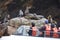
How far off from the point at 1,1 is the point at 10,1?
3.65 feet

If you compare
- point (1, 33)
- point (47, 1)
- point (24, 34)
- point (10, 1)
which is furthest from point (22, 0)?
point (24, 34)

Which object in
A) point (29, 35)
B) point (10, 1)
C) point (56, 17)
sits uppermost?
point (10, 1)

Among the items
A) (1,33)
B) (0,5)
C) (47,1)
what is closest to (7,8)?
(0,5)

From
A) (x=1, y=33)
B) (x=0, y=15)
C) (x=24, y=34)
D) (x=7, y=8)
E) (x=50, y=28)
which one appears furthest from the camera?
(x=7, y=8)

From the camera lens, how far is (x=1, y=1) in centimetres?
2894

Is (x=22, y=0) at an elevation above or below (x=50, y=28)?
above

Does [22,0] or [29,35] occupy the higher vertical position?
[22,0]

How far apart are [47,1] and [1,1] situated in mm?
5793

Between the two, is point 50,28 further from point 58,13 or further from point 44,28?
point 58,13

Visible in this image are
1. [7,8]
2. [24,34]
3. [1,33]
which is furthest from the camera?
[7,8]

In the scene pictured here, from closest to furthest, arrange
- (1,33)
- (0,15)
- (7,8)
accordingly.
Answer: (1,33), (0,15), (7,8)

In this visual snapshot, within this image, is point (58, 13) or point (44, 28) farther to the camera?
point (58, 13)

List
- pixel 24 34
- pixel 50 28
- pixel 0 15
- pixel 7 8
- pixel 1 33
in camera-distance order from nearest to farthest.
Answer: pixel 50 28 → pixel 24 34 → pixel 1 33 → pixel 0 15 → pixel 7 8

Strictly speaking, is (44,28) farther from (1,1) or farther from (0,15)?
(1,1)
